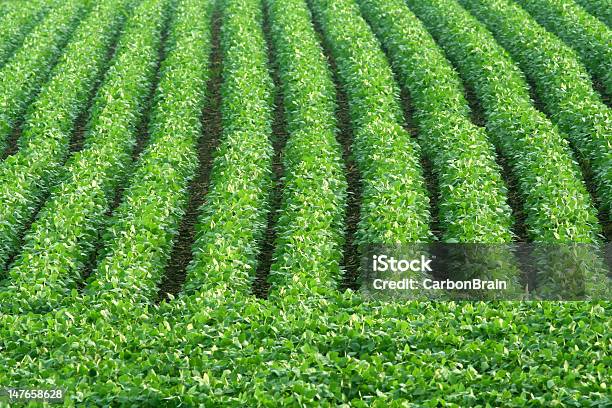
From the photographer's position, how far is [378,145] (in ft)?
51.2

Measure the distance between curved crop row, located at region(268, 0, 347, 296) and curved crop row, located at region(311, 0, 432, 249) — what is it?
438mm

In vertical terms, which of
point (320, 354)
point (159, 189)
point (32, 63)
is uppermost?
point (32, 63)

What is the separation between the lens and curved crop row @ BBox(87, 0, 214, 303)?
12055 millimetres

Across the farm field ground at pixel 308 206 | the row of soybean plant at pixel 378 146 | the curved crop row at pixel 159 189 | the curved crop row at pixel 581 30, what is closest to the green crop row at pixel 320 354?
the farm field ground at pixel 308 206

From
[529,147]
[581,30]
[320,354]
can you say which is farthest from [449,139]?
[581,30]

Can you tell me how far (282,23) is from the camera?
23.0 meters

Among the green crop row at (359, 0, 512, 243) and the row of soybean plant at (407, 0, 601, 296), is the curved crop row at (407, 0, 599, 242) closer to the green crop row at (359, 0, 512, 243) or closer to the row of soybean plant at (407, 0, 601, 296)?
the row of soybean plant at (407, 0, 601, 296)

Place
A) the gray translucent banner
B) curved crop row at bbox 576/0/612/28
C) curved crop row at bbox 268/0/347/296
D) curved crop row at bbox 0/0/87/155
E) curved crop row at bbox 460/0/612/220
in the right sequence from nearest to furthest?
the gray translucent banner < curved crop row at bbox 268/0/347/296 < curved crop row at bbox 460/0/612/220 < curved crop row at bbox 0/0/87/155 < curved crop row at bbox 576/0/612/28

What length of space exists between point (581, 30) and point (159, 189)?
1172 cm

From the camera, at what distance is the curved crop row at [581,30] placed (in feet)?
62.8

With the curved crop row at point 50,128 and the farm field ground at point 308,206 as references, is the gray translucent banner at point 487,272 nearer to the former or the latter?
the farm field ground at point 308,206

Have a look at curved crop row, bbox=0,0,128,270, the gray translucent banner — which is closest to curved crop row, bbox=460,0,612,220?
the gray translucent banner

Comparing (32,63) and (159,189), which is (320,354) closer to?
(159,189)

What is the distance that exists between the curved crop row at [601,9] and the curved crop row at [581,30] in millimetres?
575
